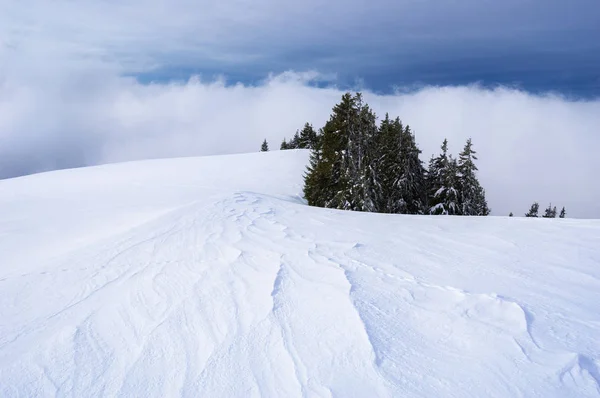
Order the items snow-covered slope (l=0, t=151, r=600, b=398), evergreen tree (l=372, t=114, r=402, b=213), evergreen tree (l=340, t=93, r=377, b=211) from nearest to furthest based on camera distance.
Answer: snow-covered slope (l=0, t=151, r=600, b=398)
evergreen tree (l=340, t=93, r=377, b=211)
evergreen tree (l=372, t=114, r=402, b=213)

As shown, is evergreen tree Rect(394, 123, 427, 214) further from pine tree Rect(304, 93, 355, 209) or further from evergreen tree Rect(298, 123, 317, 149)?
evergreen tree Rect(298, 123, 317, 149)

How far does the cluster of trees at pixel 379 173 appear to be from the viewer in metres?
24.3

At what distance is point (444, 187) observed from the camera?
1104 inches

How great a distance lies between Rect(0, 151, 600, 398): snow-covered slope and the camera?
2.96 meters

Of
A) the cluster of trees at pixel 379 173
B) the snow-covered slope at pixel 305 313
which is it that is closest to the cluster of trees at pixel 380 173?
the cluster of trees at pixel 379 173

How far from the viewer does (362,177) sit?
2283 cm

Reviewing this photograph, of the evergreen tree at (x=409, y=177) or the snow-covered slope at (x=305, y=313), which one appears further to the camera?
the evergreen tree at (x=409, y=177)

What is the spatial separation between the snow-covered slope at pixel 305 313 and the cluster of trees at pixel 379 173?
16345mm

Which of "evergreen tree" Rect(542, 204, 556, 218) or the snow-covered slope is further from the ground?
A: the snow-covered slope

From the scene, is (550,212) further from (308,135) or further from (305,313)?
(305,313)

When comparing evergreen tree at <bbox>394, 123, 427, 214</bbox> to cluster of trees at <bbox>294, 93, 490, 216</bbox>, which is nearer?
cluster of trees at <bbox>294, 93, 490, 216</bbox>

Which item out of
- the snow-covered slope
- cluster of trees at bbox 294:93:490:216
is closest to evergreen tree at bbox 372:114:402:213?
cluster of trees at bbox 294:93:490:216

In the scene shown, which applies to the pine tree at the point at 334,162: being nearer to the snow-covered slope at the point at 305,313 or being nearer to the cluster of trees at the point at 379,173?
the cluster of trees at the point at 379,173

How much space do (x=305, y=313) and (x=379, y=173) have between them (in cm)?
2532
